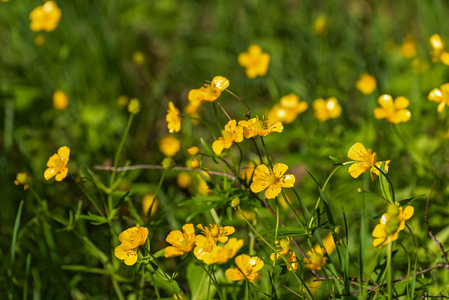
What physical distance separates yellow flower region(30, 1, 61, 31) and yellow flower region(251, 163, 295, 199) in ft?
6.43

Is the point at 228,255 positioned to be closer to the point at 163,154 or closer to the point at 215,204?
the point at 215,204

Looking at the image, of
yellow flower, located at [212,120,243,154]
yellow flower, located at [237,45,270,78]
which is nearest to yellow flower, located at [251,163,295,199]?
yellow flower, located at [212,120,243,154]

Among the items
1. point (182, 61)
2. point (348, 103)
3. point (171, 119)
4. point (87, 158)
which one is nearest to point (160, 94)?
point (182, 61)

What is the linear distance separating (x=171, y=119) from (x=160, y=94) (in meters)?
1.43

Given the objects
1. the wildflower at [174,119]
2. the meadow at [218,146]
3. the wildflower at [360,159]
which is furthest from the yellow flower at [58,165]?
the wildflower at [360,159]

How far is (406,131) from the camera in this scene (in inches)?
94.1

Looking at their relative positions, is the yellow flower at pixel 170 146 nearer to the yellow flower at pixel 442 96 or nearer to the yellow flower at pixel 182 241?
the yellow flower at pixel 182 241

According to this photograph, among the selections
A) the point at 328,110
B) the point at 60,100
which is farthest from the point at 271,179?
the point at 60,100

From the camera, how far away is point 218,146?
137 centimetres

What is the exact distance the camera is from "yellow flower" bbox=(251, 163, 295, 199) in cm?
133

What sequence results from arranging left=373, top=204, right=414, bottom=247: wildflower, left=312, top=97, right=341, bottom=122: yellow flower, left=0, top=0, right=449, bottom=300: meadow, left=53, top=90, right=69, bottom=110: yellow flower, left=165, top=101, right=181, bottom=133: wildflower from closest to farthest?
1. left=373, top=204, right=414, bottom=247: wildflower
2. left=0, top=0, right=449, bottom=300: meadow
3. left=165, top=101, right=181, bottom=133: wildflower
4. left=312, top=97, right=341, bottom=122: yellow flower
5. left=53, top=90, right=69, bottom=110: yellow flower


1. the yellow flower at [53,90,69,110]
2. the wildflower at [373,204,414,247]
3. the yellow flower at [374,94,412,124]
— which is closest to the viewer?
the wildflower at [373,204,414,247]

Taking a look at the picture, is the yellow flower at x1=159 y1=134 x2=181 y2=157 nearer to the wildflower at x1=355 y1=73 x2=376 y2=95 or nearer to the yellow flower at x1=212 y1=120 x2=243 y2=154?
the wildflower at x1=355 y1=73 x2=376 y2=95

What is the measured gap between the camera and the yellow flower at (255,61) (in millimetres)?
2585
